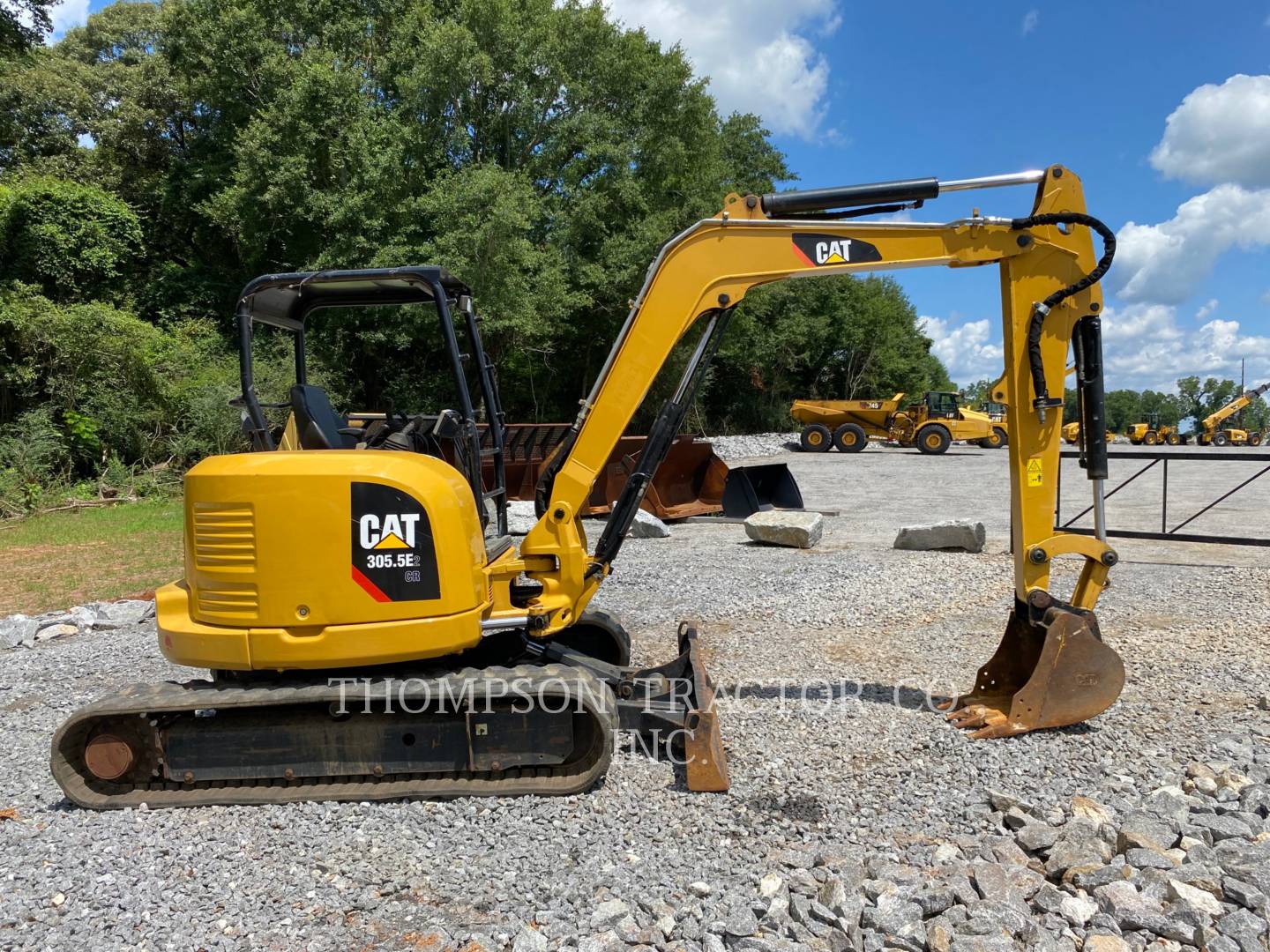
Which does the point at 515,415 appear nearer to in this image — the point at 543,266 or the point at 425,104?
the point at 543,266

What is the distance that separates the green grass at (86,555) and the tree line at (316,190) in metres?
3.19

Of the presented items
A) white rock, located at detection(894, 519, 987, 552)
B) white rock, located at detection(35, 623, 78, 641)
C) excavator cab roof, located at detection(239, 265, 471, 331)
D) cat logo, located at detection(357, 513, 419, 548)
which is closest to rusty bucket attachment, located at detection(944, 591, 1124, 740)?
cat logo, located at detection(357, 513, 419, 548)

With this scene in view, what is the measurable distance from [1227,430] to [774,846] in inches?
1943

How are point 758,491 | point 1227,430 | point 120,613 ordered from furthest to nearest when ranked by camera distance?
1. point 1227,430
2. point 758,491
3. point 120,613

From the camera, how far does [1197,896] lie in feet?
9.12

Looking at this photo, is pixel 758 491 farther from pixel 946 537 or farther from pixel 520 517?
pixel 520 517

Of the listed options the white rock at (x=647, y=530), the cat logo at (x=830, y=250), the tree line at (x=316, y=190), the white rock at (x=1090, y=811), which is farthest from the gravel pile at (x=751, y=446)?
the white rock at (x=1090, y=811)

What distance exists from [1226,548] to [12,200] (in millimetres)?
24461

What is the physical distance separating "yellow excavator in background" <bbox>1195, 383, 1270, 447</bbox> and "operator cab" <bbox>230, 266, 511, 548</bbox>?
47467mm

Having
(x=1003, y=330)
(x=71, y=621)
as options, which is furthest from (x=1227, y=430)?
(x=71, y=621)

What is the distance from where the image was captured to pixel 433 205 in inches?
816

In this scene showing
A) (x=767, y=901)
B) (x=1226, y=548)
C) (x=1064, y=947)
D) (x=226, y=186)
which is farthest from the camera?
(x=226, y=186)

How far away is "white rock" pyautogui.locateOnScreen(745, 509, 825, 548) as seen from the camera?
405 inches

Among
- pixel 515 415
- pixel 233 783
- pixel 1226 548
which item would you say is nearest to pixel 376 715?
pixel 233 783
